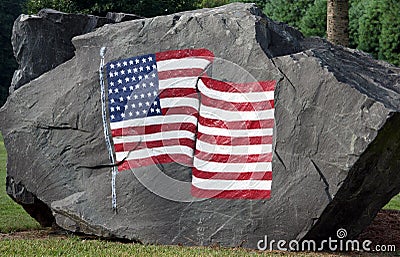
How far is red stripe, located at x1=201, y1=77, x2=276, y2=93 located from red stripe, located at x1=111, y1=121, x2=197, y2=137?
0.44 m

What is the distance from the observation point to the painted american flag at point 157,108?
22.7 feet

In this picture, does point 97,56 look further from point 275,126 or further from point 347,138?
point 347,138

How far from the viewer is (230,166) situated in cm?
675

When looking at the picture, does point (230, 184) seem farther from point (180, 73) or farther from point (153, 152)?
point (180, 73)

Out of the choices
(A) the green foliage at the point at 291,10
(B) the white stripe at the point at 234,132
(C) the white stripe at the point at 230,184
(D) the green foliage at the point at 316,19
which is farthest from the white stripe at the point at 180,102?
(A) the green foliage at the point at 291,10

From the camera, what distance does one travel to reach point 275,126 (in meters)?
6.55

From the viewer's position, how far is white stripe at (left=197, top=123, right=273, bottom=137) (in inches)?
260

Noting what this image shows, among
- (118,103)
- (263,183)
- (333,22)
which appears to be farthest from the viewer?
(333,22)

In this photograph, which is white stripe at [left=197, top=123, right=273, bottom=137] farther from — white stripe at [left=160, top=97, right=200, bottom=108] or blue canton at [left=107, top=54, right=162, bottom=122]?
blue canton at [left=107, top=54, right=162, bottom=122]

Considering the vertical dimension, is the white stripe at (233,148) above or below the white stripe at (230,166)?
above

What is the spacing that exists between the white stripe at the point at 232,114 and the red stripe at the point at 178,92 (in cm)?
16

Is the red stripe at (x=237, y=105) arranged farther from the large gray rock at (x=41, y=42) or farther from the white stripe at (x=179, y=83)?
the large gray rock at (x=41, y=42)

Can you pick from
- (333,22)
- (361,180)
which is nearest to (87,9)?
(333,22)

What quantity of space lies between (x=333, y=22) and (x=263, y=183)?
14.8 feet
